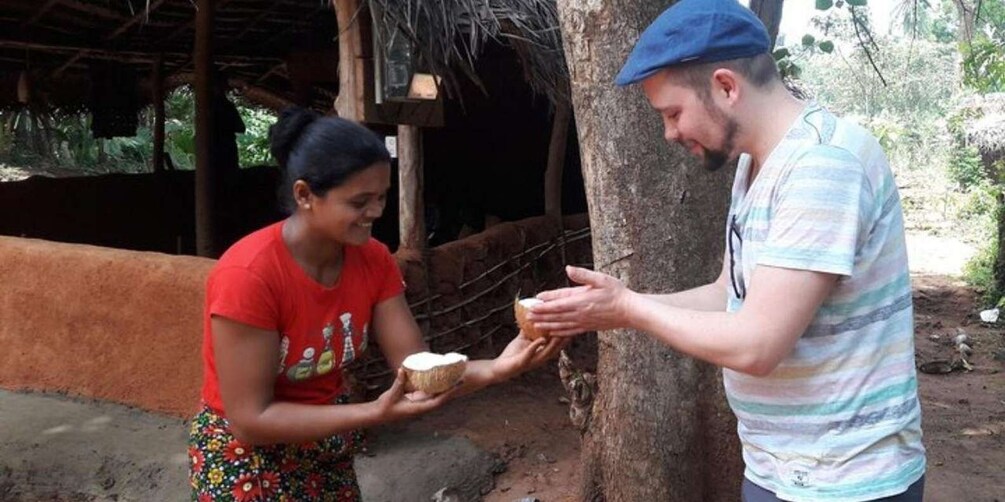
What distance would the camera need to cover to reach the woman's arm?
1.92 m

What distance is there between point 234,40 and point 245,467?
25.4 ft

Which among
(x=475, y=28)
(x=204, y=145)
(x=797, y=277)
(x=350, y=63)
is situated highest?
(x=475, y=28)

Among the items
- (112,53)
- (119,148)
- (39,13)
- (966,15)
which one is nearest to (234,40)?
(112,53)

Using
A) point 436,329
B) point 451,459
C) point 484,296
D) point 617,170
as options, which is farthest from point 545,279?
point 617,170

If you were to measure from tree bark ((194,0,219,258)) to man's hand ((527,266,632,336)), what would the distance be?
18.3 ft

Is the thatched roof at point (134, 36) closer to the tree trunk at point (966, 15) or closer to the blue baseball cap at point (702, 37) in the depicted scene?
the tree trunk at point (966, 15)

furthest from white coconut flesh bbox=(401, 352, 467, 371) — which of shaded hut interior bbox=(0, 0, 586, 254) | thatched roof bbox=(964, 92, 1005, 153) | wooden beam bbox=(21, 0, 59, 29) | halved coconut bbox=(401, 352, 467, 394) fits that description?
thatched roof bbox=(964, 92, 1005, 153)

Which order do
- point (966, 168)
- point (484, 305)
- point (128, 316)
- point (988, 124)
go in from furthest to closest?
point (966, 168) < point (988, 124) < point (484, 305) < point (128, 316)

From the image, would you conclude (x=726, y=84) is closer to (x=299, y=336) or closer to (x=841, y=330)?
(x=841, y=330)

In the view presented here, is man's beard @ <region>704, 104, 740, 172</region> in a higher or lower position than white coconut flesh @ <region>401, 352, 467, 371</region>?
higher

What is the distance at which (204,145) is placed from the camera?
7273 mm

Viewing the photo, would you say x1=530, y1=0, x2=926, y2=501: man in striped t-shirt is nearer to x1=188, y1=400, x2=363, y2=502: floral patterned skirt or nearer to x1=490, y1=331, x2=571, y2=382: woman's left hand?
x1=490, y1=331, x2=571, y2=382: woman's left hand

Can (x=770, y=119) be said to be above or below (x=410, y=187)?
above

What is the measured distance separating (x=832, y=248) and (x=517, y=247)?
197 inches
